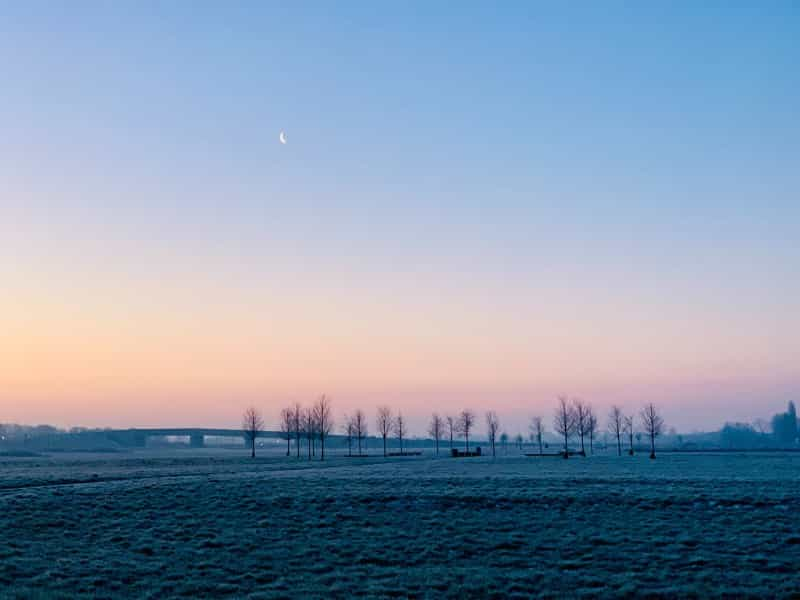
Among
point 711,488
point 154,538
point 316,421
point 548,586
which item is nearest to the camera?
point 548,586

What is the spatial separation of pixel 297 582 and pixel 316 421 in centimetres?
12378

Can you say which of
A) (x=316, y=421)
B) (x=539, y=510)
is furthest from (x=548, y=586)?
(x=316, y=421)

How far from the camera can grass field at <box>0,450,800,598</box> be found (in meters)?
21.8

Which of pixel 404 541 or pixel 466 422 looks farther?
pixel 466 422

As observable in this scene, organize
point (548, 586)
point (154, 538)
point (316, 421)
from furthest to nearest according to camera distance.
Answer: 1. point (316, 421)
2. point (154, 538)
3. point (548, 586)

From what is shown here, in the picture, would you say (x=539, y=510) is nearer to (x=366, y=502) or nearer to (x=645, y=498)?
(x=645, y=498)

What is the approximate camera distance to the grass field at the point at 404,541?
858 inches

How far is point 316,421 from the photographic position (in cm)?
14462

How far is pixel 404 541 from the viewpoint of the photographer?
91.7 ft

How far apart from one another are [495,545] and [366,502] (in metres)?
11.3

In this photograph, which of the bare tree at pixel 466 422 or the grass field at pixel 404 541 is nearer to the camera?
the grass field at pixel 404 541

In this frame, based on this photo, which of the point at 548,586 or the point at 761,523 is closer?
the point at 548,586

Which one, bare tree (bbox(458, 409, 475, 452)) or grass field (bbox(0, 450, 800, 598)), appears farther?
bare tree (bbox(458, 409, 475, 452))

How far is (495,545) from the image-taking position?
26.9 meters
